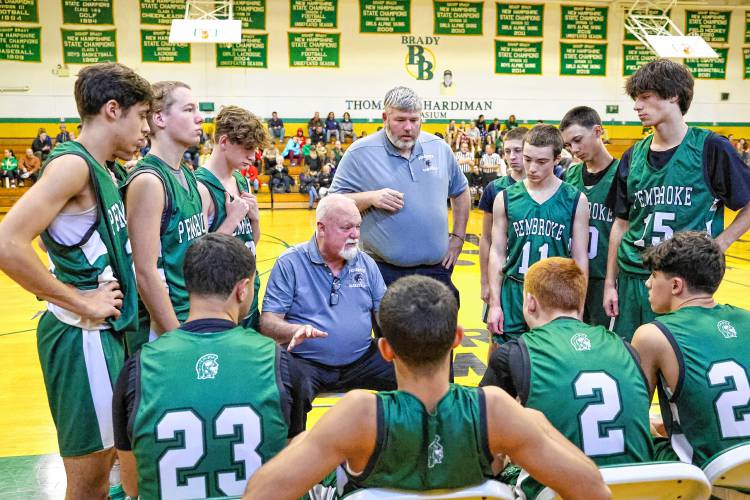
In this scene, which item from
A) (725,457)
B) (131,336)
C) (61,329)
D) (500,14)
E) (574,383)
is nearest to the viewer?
(725,457)

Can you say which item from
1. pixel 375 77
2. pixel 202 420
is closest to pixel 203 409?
pixel 202 420

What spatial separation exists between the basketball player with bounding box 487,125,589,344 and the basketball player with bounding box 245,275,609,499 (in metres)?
2.20

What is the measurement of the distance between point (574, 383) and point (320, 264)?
174 centimetres

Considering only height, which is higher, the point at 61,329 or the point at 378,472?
the point at 61,329

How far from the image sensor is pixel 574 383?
2.09 m

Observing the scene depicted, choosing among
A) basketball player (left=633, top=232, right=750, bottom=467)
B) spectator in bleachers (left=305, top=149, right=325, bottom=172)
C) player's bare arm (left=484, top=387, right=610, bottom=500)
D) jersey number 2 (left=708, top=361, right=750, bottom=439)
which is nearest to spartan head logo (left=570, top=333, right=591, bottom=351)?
basketball player (left=633, top=232, right=750, bottom=467)

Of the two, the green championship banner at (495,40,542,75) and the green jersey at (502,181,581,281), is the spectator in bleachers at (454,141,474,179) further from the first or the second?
the green jersey at (502,181,581,281)

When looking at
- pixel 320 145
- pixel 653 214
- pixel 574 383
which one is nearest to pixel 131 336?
pixel 574 383

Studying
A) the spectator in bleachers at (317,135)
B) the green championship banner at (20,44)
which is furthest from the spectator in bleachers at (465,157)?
the green championship banner at (20,44)

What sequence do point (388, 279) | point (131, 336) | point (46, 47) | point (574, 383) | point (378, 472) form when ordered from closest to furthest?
point (378, 472) < point (574, 383) < point (131, 336) < point (388, 279) < point (46, 47)

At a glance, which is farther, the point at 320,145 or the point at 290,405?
the point at 320,145

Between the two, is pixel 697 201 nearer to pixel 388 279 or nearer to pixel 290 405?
pixel 388 279

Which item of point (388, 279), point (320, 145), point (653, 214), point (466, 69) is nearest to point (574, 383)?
point (653, 214)

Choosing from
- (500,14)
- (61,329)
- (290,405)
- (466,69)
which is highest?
(500,14)
